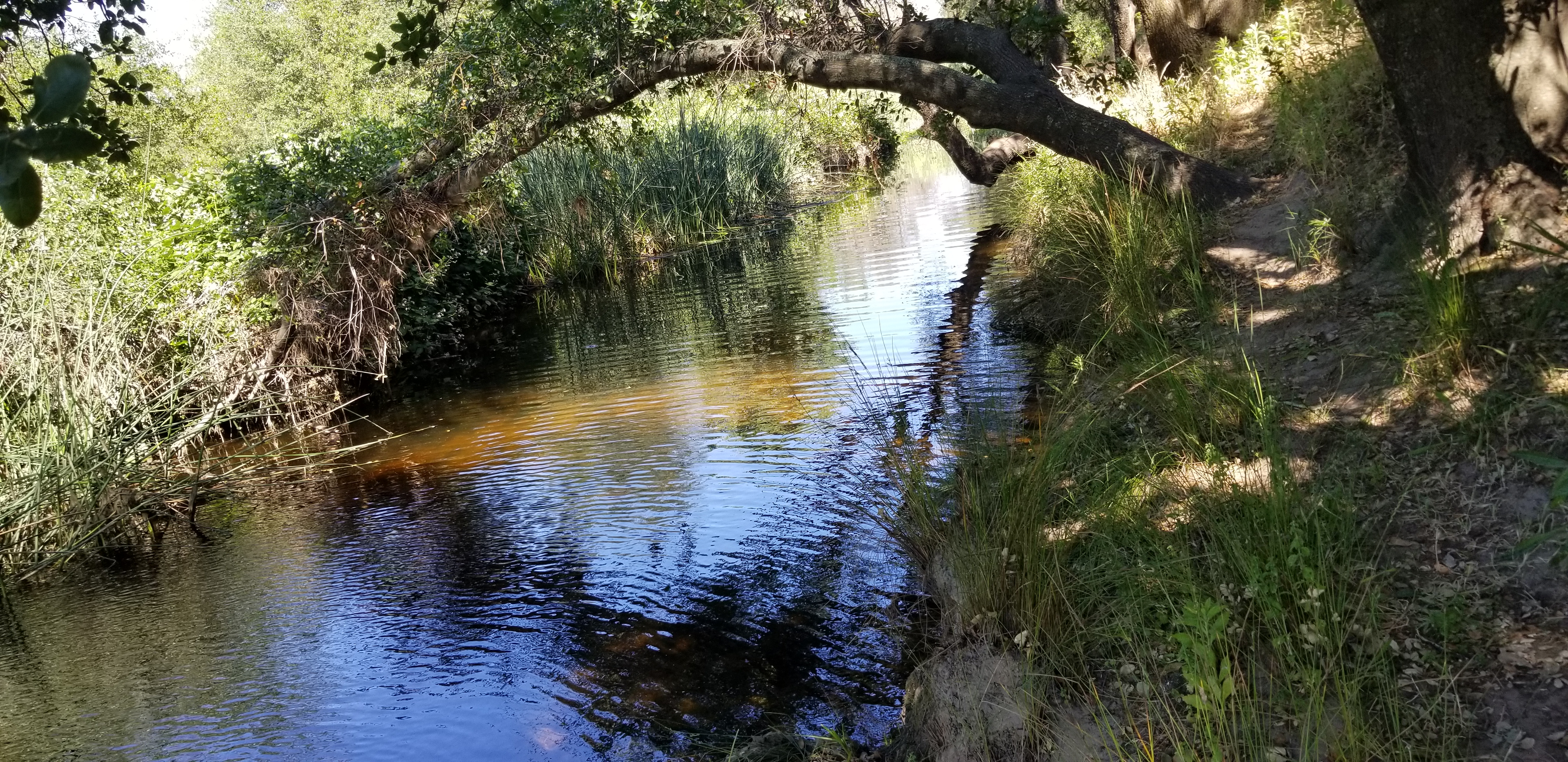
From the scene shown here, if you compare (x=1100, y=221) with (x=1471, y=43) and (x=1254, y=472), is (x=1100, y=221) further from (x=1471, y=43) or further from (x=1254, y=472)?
(x=1254, y=472)

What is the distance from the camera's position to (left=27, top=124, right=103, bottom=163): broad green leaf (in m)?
1.25

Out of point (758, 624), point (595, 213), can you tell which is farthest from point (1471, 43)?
point (595, 213)

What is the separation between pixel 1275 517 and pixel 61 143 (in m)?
3.10

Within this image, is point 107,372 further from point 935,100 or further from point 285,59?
point 285,59

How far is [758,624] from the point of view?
15.6 feet

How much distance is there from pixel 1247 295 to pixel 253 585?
229 inches

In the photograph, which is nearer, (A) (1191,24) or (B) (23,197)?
(B) (23,197)

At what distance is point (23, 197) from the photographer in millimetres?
1227

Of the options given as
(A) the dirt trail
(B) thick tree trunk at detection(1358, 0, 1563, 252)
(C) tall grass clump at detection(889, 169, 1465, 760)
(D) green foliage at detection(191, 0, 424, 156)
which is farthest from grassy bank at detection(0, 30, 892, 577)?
(D) green foliage at detection(191, 0, 424, 156)

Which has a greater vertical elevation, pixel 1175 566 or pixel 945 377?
pixel 945 377

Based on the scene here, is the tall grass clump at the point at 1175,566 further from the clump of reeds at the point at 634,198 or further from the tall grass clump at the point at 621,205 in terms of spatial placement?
the clump of reeds at the point at 634,198

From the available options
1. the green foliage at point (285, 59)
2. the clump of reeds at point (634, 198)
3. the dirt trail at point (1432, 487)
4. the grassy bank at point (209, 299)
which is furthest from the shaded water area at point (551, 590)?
the green foliage at point (285, 59)

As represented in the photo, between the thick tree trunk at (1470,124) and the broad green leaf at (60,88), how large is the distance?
4.80m

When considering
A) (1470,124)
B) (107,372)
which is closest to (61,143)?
(1470,124)
